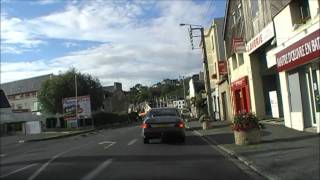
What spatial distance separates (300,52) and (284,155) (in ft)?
23.3

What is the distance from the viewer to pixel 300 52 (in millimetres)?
21281

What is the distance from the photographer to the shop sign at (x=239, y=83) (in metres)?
38.1

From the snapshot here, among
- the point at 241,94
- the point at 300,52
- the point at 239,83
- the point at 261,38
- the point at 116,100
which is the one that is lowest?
the point at 241,94

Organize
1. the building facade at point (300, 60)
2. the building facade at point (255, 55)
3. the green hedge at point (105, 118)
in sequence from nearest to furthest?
the building facade at point (300, 60) → the building facade at point (255, 55) → the green hedge at point (105, 118)

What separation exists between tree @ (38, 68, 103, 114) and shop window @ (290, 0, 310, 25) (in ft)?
232

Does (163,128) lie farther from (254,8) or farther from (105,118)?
(105,118)

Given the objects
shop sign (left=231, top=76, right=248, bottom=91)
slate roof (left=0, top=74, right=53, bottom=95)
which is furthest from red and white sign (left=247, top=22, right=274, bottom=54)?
slate roof (left=0, top=74, right=53, bottom=95)

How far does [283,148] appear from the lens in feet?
55.8

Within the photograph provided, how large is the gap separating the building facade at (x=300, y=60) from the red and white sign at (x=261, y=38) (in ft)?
4.62

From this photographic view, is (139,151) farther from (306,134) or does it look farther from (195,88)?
(195,88)

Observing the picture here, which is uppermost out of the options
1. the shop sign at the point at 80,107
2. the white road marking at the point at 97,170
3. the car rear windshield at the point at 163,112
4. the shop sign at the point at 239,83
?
the shop sign at the point at 80,107

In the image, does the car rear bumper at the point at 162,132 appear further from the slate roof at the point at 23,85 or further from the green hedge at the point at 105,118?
the slate roof at the point at 23,85

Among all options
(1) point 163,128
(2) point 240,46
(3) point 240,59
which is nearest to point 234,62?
(3) point 240,59

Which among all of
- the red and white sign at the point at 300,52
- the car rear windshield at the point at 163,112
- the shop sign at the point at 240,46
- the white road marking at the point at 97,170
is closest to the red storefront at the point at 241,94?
the shop sign at the point at 240,46
